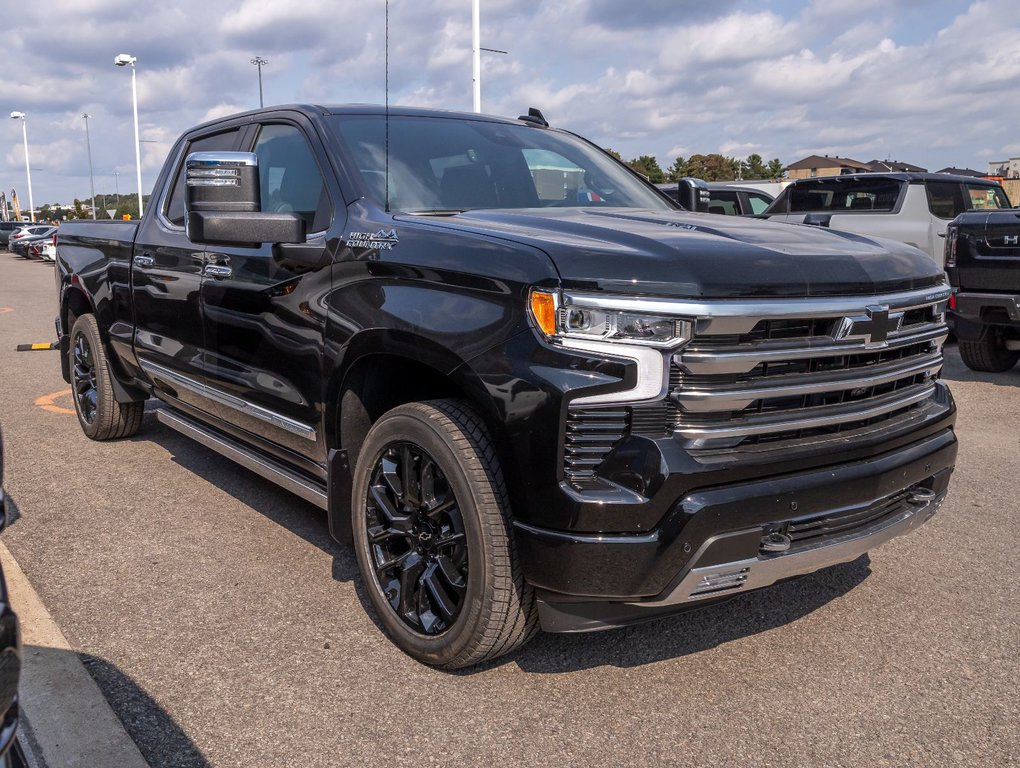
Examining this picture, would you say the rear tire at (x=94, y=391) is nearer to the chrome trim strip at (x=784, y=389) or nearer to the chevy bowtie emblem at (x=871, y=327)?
the chrome trim strip at (x=784, y=389)

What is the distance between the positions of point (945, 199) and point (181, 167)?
9062 mm

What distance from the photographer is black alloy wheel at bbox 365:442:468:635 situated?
3016mm

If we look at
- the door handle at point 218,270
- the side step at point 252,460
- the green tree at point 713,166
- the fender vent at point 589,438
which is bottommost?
the side step at point 252,460

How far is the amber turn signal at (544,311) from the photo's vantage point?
2.61m

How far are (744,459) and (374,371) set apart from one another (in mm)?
1429

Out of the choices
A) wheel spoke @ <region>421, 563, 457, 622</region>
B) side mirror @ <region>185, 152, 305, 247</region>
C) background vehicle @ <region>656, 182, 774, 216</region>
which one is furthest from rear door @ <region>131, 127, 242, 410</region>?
background vehicle @ <region>656, 182, 774, 216</region>

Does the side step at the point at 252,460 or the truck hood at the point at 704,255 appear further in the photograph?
the side step at the point at 252,460

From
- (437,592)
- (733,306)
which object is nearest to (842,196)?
(733,306)

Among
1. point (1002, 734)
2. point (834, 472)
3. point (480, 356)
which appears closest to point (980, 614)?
point (1002, 734)

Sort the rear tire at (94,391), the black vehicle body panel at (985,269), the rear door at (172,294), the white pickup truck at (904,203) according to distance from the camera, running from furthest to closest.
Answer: the white pickup truck at (904,203) → the black vehicle body panel at (985,269) → the rear tire at (94,391) → the rear door at (172,294)

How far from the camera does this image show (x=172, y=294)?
15.6 ft

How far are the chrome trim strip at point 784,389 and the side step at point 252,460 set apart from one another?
1.64 m

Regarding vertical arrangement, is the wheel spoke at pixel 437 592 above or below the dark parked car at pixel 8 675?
below

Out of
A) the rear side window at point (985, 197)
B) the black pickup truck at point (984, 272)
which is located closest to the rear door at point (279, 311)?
the black pickup truck at point (984, 272)
